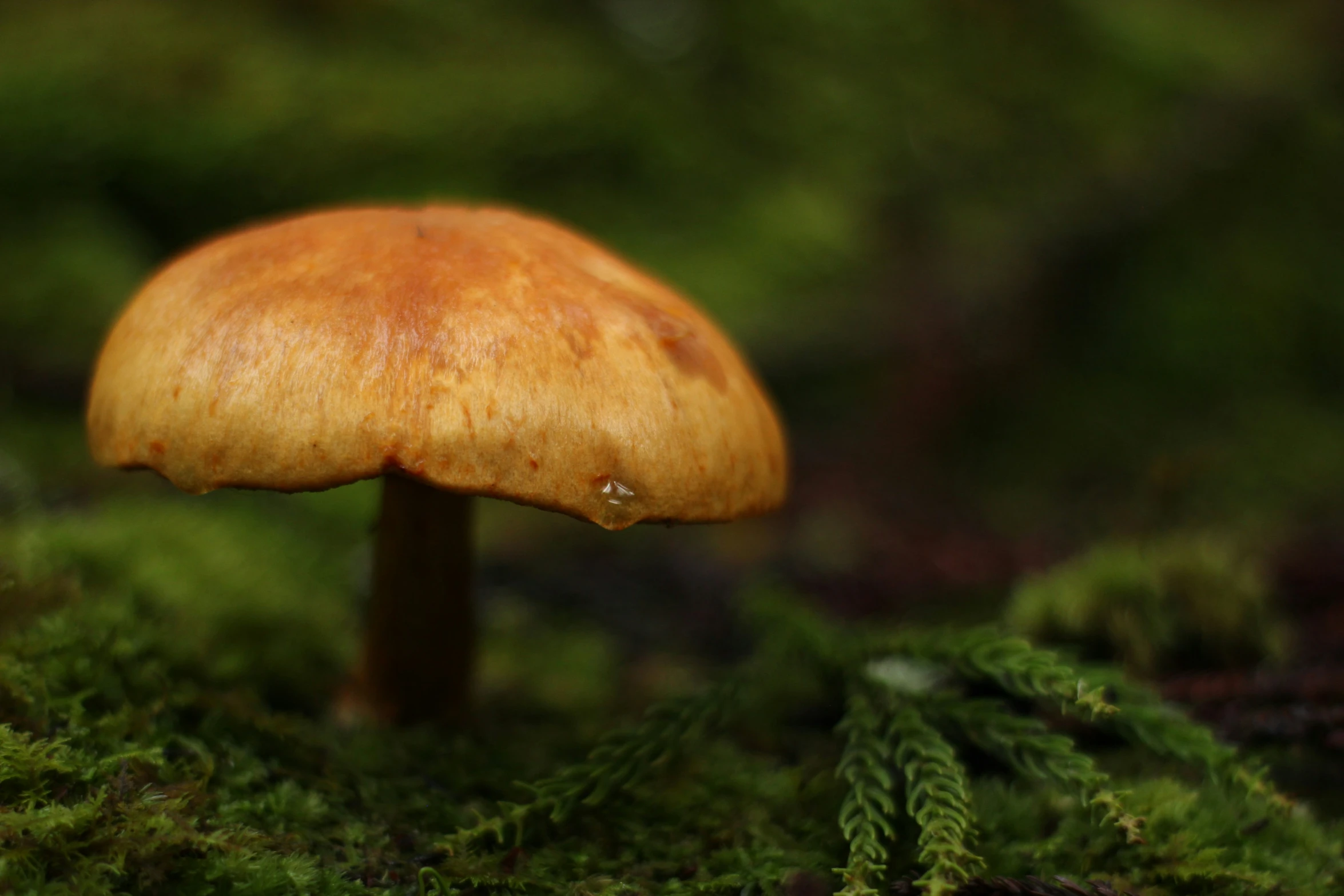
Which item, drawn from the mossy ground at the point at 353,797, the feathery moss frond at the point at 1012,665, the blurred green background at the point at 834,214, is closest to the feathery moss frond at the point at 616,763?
the mossy ground at the point at 353,797

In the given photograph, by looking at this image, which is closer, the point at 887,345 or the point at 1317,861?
the point at 1317,861

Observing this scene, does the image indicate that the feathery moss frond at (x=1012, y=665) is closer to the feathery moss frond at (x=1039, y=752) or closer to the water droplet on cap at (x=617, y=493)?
the feathery moss frond at (x=1039, y=752)

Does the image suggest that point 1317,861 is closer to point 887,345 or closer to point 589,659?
point 589,659

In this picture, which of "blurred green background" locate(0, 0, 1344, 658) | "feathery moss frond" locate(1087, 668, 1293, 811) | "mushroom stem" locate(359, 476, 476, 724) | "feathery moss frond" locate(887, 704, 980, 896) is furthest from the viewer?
"blurred green background" locate(0, 0, 1344, 658)

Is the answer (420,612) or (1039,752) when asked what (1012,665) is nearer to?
(1039,752)

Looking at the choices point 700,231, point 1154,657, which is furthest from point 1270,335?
point 1154,657

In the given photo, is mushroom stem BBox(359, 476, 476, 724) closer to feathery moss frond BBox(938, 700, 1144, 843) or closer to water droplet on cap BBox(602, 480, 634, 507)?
water droplet on cap BBox(602, 480, 634, 507)

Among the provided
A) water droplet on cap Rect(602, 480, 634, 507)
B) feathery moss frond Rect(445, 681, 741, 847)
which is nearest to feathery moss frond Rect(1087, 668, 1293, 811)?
feathery moss frond Rect(445, 681, 741, 847)

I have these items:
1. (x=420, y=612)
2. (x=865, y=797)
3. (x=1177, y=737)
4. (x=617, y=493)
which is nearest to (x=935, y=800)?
(x=865, y=797)
